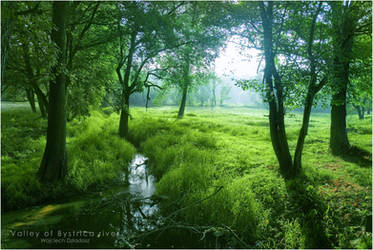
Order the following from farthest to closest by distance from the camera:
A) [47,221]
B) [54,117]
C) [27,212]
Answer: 1. [54,117]
2. [27,212]
3. [47,221]

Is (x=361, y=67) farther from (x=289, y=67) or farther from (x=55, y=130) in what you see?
(x=55, y=130)

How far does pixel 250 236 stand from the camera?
15.7ft

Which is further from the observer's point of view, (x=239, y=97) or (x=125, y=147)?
(x=239, y=97)

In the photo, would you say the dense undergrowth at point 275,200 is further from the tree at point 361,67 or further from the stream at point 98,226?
the tree at point 361,67

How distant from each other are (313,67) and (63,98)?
7664 millimetres

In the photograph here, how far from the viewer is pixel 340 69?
550 centimetres

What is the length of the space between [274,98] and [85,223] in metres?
6.72

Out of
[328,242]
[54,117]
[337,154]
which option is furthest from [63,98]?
[337,154]

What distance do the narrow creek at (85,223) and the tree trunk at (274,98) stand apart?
15.0 ft

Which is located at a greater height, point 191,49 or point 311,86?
point 191,49

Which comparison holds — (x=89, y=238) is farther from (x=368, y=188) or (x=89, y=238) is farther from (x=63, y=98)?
(x=368, y=188)

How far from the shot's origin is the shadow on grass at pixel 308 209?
4.39 meters

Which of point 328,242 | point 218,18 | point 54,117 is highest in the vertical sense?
point 218,18

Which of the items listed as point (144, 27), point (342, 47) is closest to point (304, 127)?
point (342, 47)
